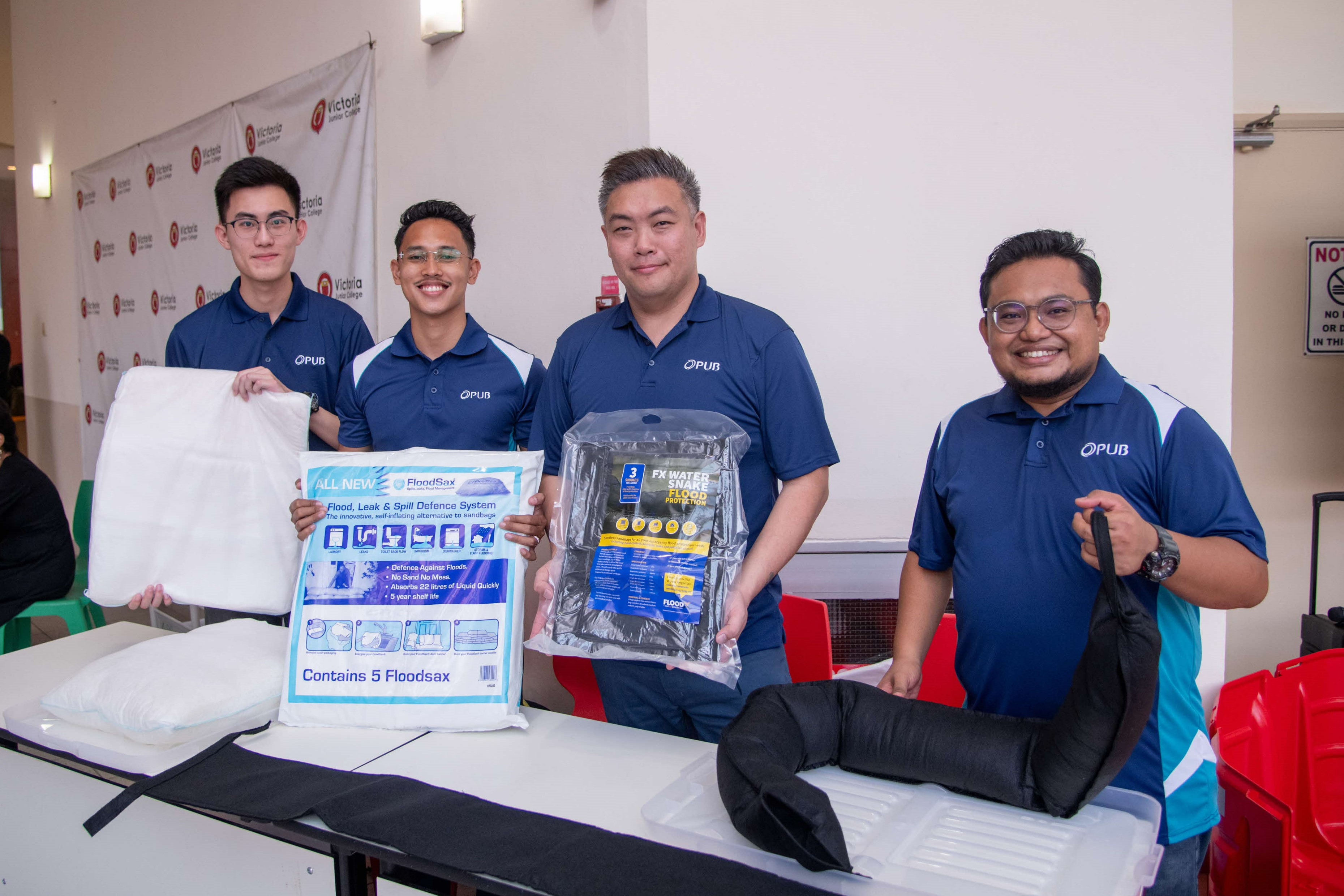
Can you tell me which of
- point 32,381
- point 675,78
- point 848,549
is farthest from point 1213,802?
point 32,381

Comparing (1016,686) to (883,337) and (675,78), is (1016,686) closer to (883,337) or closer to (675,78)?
(883,337)

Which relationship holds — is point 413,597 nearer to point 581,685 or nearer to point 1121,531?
point 581,685

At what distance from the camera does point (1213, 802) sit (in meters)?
1.25

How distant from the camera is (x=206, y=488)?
1803 mm

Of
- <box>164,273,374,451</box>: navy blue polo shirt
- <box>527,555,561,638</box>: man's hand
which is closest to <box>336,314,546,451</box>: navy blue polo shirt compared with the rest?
<box>164,273,374,451</box>: navy blue polo shirt

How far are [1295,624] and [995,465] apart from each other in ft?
9.19

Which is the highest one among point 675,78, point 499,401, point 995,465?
point 675,78

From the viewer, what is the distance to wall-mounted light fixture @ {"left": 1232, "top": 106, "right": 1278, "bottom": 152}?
3080 mm

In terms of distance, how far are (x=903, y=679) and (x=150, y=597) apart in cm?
159

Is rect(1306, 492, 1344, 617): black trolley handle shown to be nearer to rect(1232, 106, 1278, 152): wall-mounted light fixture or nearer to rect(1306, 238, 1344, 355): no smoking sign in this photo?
rect(1306, 238, 1344, 355): no smoking sign

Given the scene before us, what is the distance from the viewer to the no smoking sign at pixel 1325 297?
3.19 metres

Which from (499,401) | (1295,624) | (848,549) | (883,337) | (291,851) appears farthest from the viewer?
(1295,624)

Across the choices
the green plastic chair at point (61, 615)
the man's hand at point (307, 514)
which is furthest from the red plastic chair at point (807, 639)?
the green plastic chair at point (61, 615)

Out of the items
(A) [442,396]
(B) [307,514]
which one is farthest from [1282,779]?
(B) [307,514]
